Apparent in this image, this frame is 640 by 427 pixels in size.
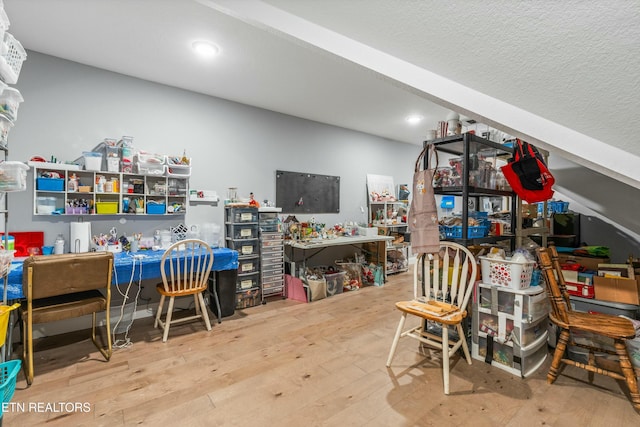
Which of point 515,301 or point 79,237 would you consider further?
point 79,237

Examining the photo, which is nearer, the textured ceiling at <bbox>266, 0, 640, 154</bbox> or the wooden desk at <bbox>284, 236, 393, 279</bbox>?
the textured ceiling at <bbox>266, 0, 640, 154</bbox>

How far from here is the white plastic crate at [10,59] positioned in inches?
58.2

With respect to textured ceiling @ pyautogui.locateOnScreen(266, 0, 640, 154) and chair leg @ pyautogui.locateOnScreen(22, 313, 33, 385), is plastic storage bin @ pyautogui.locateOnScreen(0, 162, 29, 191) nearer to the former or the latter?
chair leg @ pyautogui.locateOnScreen(22, 313, 33, 385)

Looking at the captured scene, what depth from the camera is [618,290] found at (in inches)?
92.5

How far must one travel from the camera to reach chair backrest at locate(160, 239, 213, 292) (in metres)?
2.74

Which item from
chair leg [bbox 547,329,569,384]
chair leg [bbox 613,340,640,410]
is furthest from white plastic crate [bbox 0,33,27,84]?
chair leg [bbox 613,340,640,410]

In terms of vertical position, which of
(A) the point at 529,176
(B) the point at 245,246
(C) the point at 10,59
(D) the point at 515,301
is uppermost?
(C) the point at 10,59

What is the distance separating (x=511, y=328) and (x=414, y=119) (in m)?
3.38

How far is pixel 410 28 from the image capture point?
1.06 metres

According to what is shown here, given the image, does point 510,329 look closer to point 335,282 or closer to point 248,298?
point 335,282

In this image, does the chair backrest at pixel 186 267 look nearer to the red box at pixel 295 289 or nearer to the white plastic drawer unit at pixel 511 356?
the red box at pixel 295 289

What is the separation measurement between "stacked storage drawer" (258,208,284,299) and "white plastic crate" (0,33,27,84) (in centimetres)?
249

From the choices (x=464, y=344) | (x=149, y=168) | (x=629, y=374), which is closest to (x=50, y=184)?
(x=149, y=168)

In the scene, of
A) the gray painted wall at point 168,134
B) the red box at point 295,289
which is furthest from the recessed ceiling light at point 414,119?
the red box at point 295,289
